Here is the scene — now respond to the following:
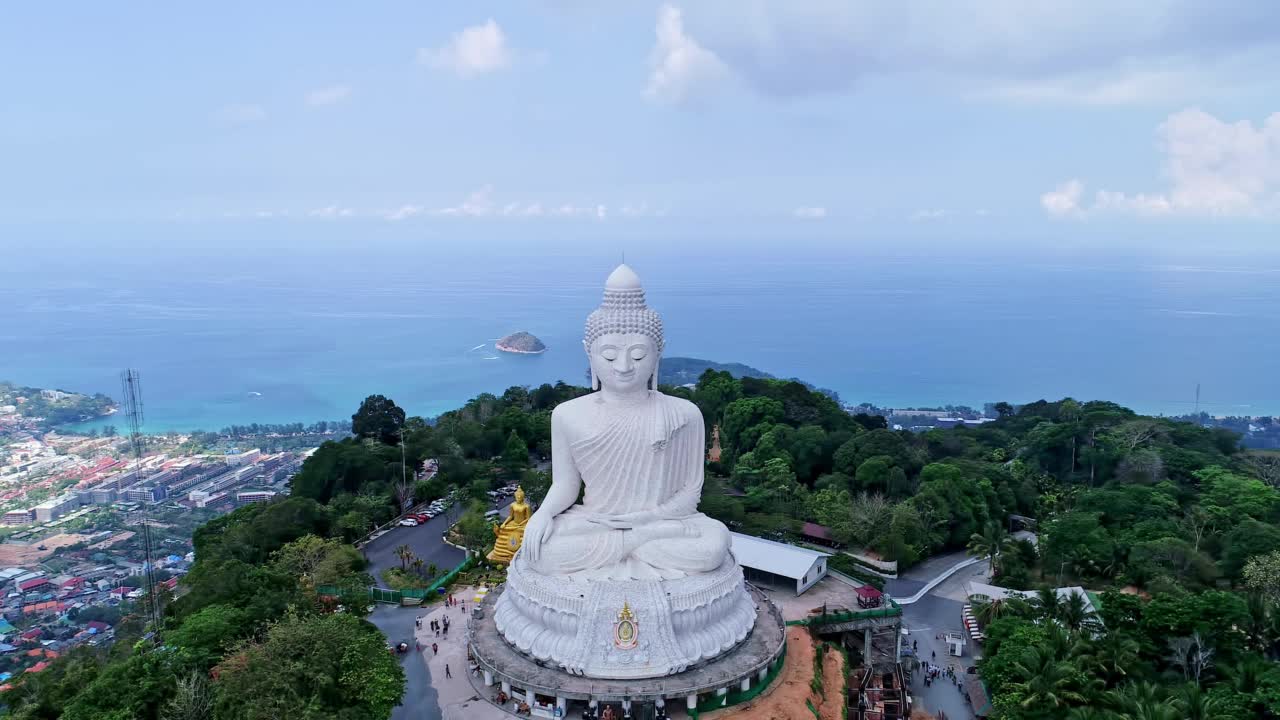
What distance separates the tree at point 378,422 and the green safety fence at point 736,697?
72.3ft

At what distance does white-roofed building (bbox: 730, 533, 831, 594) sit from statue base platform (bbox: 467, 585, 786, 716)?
401cm

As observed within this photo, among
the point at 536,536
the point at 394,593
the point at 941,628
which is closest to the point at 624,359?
the point at 536,536

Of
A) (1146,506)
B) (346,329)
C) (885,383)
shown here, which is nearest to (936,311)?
(885,383)

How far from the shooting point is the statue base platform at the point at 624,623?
1432 cm

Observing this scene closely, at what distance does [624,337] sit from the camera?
51.5 feet

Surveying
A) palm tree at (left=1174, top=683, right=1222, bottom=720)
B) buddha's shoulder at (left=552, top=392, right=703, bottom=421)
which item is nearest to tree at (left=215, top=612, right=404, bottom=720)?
buddha's shoulder at (left=552, top=392, right=703, bottom=421)

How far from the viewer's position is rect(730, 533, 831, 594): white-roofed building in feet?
67.9

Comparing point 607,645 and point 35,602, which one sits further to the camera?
point 35,602

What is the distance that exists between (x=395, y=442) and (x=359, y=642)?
20864mm

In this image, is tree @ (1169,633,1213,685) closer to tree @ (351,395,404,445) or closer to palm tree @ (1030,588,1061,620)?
palm tree @ (1030,588,1061,620)

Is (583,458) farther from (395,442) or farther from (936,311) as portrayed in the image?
(936,311)

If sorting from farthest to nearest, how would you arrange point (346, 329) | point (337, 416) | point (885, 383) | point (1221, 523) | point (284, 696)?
point (346, 329) < point (885, 383) < point (337, 416) < point (1221, 523) < point (284, 696)

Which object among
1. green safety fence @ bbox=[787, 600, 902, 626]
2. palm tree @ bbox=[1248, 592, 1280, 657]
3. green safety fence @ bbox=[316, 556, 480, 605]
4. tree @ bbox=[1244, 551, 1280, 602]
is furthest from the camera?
green safety fence @ bbox=[316, 556, 480, 605]

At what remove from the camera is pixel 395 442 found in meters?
34.2
